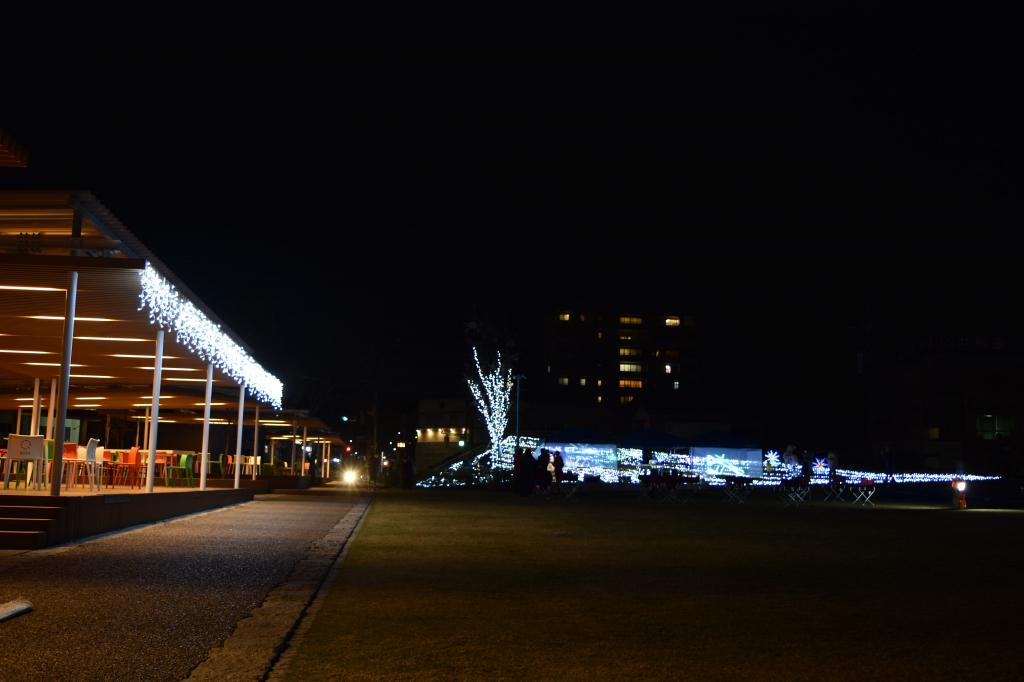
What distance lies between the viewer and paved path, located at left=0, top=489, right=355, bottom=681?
4.58 meters

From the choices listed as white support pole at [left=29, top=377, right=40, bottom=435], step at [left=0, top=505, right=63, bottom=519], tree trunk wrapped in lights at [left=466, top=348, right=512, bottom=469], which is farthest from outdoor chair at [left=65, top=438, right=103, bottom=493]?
tree trunk wrapped in lights at [left=466, top=348, right=512, bottom=469]

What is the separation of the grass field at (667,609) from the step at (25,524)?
10.2ft

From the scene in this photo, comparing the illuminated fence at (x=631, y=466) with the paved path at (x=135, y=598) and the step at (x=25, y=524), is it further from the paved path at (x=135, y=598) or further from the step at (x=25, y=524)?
the step at (x=25, y=524)

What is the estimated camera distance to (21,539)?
10.0 meters

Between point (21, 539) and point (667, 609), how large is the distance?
22.5 ft

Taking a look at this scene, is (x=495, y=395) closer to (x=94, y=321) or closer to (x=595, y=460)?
(x=595, y=460)

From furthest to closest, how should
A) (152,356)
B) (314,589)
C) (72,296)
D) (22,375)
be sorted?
(22,375)
(152,356)
(72,296)
(314,589)

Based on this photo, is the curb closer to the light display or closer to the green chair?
the green chair

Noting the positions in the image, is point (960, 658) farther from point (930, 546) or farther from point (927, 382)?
point (927, 382)

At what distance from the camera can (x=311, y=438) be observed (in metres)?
48.8

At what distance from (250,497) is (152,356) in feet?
19.4

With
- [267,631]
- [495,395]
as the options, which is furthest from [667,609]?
[495,395]

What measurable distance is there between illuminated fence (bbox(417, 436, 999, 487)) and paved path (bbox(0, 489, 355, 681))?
26512 mm

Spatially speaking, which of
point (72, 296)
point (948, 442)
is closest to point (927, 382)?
point (948, 442)
